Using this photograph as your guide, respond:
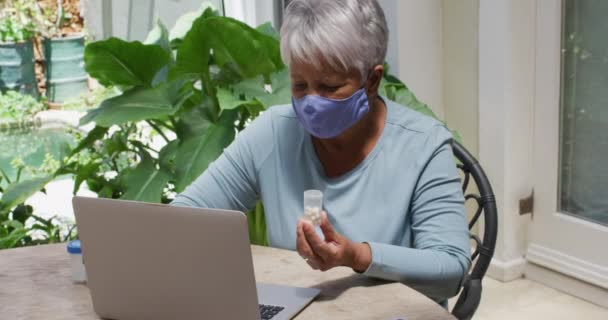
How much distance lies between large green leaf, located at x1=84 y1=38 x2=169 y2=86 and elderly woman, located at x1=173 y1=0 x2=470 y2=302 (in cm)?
81

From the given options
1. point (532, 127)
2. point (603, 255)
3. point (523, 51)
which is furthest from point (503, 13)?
point (603, 255)

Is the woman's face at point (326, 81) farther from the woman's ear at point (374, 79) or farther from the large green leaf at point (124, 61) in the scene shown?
the large green leaf at point (124, 61)

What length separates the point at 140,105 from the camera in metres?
2.38

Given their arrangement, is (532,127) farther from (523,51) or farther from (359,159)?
(359,159)

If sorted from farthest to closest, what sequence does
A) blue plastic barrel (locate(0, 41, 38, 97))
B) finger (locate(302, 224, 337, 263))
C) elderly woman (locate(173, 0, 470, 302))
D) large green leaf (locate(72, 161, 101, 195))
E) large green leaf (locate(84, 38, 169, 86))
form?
1. blue plastic barrel (locate(0, 41, 38, 97))
2. large green leaf (locate(72, 161, 101, 195))
3. large green leaf (locate(84, 38, 169, 86))
4. elderly woman (locate(173, 0, 470, 302))
5. finger (locate(302, 224, 337, 263))

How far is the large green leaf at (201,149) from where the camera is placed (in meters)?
→ 2.31

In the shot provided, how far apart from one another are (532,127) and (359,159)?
1.53m

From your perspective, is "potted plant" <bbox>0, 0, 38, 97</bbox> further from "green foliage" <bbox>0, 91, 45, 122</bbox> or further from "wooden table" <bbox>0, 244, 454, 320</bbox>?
"wooden table" <bbox>0, 244, 454, 320</bbox>

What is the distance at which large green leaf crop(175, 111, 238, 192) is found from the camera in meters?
2.31

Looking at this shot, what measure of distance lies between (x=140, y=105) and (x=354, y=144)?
1.01m

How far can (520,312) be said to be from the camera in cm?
272

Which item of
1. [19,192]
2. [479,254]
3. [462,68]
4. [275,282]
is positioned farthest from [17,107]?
[479,254]

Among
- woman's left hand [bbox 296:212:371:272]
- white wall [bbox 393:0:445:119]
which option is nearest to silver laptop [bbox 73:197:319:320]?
woman's left hand [bbox 296:212:371:272]

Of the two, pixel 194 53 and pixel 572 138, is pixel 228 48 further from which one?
pixel 572 138
